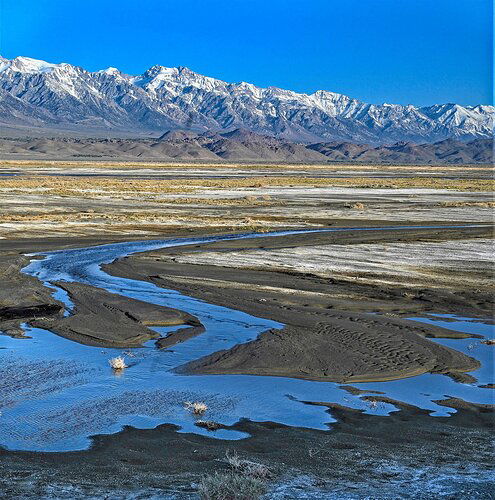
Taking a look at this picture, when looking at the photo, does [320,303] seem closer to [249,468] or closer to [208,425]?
[208,425]

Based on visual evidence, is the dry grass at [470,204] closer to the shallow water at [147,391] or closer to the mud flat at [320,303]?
the mud flat at [320,303]

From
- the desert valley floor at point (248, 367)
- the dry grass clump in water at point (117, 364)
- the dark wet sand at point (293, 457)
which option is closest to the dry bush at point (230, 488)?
the desert valley floor at point (248, 367)

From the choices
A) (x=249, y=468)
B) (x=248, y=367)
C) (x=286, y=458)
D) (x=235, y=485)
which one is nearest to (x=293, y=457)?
(x=286, y=458)

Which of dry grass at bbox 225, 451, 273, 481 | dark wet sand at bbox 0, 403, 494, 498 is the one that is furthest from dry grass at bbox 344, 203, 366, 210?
dry grass at bbox 225, 451, 273, 481

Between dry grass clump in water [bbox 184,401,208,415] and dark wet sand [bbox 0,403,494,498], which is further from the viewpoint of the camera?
dry grass clump in water [bbox 184,401,208,415]

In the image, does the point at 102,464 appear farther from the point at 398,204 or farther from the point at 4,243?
the point at 398,204

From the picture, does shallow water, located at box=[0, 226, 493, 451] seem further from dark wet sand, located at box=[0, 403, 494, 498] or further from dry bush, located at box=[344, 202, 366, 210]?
dry bush, located at box=[344, 202, 366, 210]

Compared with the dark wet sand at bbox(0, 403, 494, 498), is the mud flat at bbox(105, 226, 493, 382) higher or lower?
higher
